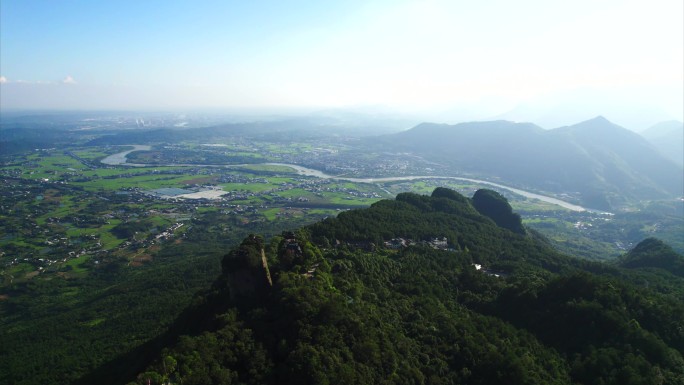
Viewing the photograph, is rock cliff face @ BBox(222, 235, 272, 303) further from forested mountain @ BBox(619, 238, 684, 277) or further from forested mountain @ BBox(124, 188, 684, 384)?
forested mountain @ BBox(619, 238, 684, 277)

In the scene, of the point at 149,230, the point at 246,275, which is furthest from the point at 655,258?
the point at 149,230

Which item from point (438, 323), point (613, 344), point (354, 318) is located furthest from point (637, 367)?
point (354, 318)

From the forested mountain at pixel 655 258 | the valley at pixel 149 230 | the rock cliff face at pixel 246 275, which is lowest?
the valley at pixel 149 230

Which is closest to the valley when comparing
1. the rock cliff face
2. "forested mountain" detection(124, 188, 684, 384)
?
the rock cliff face

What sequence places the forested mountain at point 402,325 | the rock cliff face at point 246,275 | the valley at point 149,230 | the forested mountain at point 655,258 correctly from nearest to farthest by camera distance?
the forested mountain at point 402,325 < the rock cliff face at point 246,275 < the valley at point 149,230 < the forested mountain at point 655,258

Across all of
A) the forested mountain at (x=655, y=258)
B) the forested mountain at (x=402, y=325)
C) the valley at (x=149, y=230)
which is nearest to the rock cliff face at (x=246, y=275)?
the forested mountain at (x=402, y=325)

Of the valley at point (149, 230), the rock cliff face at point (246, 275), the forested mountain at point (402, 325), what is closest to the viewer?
the forested mountain at point (402, 325)

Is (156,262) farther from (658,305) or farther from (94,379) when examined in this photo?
(658,305)

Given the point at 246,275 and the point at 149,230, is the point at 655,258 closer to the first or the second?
the point at 246,275

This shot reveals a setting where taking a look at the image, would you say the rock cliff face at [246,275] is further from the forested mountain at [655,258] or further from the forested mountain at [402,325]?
the forested mountain at [655,258]
